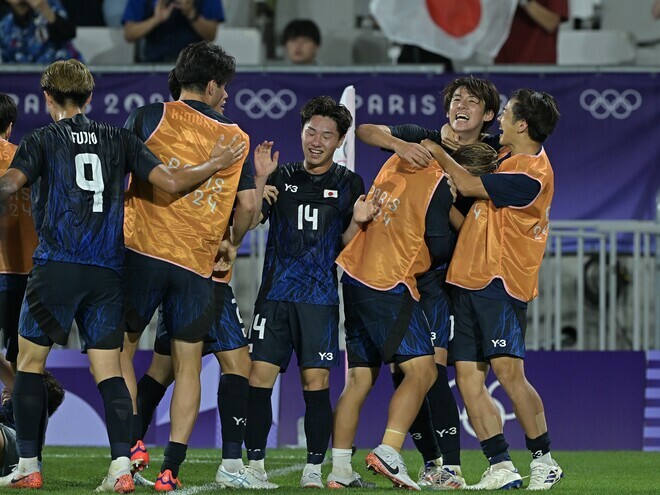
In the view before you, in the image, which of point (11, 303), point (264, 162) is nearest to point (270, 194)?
point (264, 162)

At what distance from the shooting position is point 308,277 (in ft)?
22.4

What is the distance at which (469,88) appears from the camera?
23.5 ft

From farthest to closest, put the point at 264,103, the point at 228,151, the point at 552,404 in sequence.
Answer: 1. the point at 264,103
2. the point at 552,404
3. the point at 228,151

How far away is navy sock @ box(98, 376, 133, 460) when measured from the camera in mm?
6020

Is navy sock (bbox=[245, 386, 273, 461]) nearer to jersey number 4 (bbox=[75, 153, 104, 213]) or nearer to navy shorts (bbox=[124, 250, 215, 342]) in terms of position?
navy shorts (bbox=[124, 250, 215, 342])

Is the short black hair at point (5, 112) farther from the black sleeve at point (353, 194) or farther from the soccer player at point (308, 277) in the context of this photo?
the black sleeve at point (353, 194)

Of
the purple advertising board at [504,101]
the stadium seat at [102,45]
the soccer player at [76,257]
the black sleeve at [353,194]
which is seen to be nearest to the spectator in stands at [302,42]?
the purple advertising board at [504,101]

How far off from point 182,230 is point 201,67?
885 millimetres

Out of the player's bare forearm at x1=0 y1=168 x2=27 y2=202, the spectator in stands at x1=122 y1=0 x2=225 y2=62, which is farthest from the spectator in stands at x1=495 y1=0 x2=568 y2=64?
the player's bare forearm at x1=0 y1=168 x2=27 y2=202

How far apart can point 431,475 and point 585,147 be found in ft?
16.0

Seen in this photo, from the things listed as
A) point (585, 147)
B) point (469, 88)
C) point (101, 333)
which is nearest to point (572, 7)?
point (585, 147)

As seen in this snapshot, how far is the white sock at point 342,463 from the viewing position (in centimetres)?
664

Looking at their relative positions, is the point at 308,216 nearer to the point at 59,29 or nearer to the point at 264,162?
the point at 264,162

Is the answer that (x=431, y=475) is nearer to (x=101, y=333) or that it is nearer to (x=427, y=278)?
(x=427, y=278)
